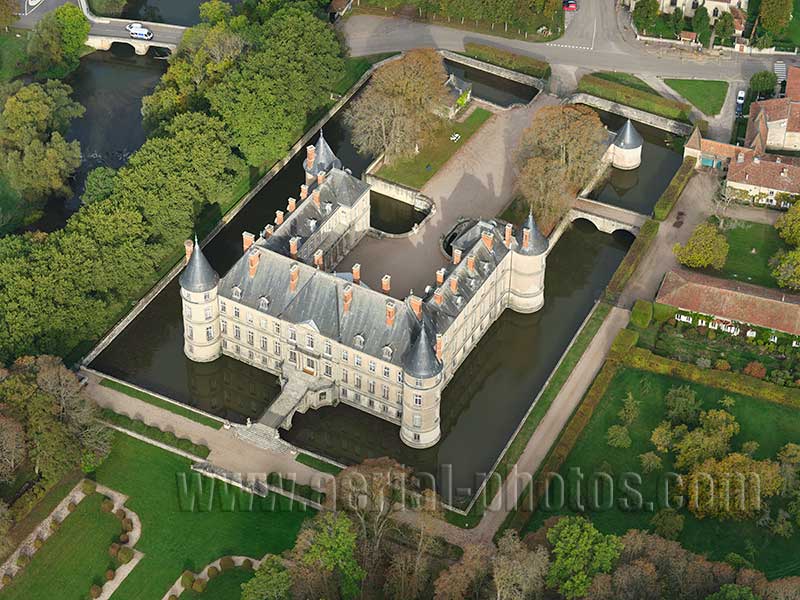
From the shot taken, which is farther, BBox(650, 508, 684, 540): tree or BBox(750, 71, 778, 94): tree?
BBox(750, 71, 778, 94): tree

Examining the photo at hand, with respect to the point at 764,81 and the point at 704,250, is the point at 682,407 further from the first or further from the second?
the point at 764,81

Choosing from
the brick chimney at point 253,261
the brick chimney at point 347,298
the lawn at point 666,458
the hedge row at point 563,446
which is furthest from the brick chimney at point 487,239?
the brick chimney at point 253,261

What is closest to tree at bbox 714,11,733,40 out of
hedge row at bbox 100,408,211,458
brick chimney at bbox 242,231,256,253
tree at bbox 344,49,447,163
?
tree at bbox 344,49,447,163

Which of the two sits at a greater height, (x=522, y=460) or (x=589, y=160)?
(x=589, y=160)

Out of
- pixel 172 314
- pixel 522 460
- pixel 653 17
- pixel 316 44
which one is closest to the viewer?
pixel 522 460

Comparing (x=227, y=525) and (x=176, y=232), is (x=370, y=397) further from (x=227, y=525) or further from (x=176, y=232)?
(x=176, y=232)

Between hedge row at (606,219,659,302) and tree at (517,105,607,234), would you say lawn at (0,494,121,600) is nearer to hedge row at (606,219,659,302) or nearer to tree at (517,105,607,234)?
hedge row at (606,219,659,302)

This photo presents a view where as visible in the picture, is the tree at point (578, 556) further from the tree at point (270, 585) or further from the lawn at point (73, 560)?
the lawn at point (73, 560)

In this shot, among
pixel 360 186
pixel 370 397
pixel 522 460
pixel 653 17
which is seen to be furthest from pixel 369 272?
pixel 653 17
